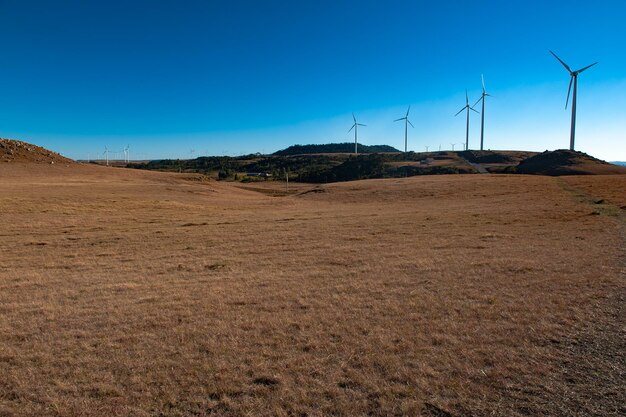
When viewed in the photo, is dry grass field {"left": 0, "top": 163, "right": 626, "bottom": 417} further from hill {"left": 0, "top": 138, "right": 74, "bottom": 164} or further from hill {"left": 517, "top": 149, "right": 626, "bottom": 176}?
hill {"left": 517, "top": 149, "right": 626, "bottom": 176}

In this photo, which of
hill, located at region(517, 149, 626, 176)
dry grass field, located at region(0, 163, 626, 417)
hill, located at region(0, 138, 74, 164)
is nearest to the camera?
dry grass field, located at region(0, 163, 626, 417)

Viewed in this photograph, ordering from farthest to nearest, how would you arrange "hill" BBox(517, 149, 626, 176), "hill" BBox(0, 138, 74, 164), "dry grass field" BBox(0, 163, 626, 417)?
"hill" BBox(517, 149, 626, 176), "hill" BBox(0, 138, 74, 164), "dry grass field" BBox(0, 163, 626, 417)

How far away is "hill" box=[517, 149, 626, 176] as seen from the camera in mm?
78875

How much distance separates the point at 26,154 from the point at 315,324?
→ 80.6 metres

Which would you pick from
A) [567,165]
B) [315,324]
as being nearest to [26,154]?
[315,324]

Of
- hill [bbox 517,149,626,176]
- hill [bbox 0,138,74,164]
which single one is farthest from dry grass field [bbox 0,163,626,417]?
hill [bbox 517,149,626,176]

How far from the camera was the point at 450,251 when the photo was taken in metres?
16.6

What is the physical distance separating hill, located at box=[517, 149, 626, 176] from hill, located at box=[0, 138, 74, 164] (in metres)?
91.1

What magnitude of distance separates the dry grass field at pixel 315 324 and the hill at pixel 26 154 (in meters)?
58.4

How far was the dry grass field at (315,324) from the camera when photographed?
586 centimetres

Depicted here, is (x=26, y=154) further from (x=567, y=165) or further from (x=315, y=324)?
(x=567, y=165)

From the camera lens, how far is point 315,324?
8703 mm

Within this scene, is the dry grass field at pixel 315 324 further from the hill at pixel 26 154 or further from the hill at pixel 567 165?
the hill at pixel 567 165

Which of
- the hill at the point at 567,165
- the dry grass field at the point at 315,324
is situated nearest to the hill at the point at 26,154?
the dry grass field at the point at 315,324
